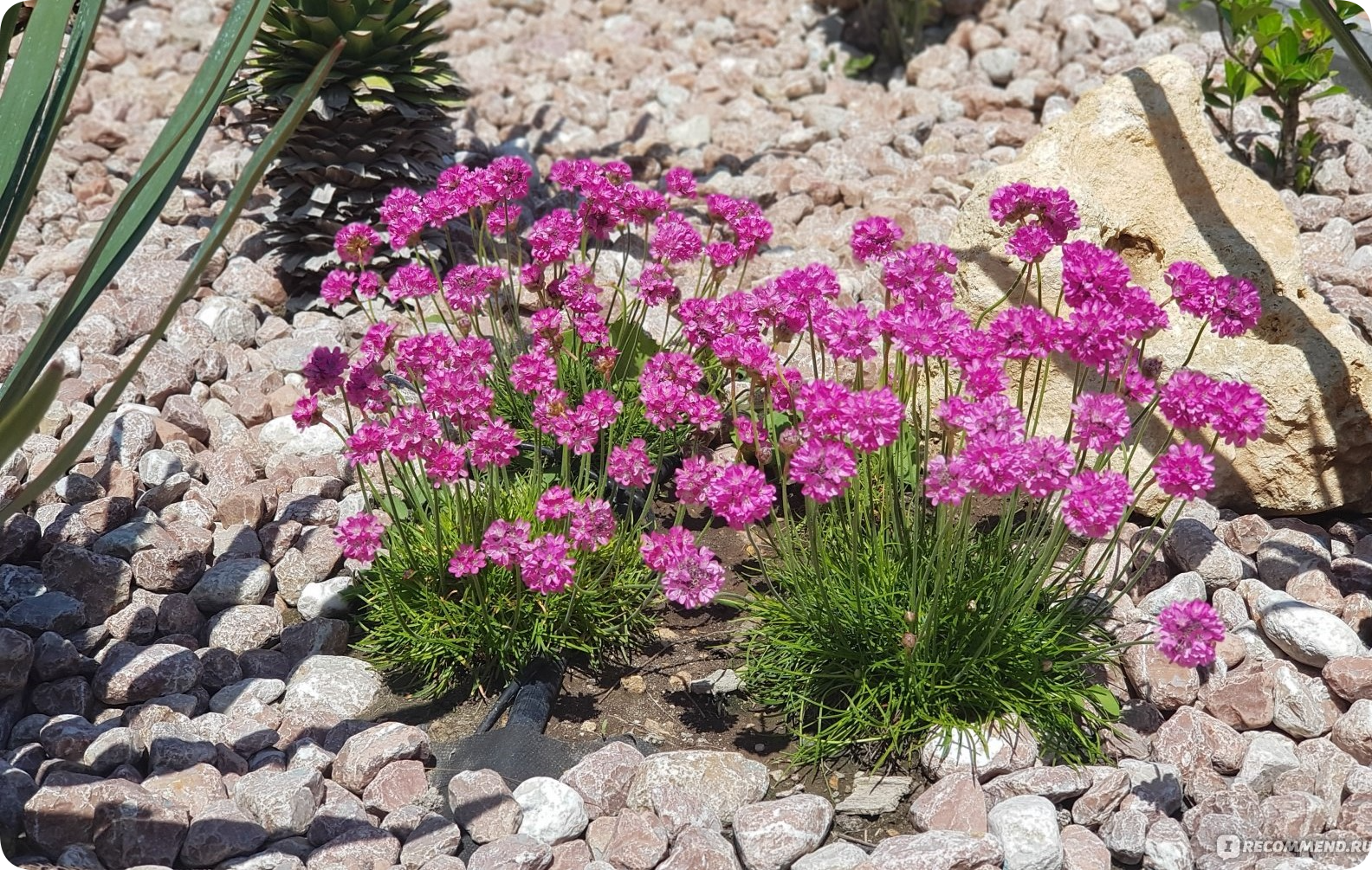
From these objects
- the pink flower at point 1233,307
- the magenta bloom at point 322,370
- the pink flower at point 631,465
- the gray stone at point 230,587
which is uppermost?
the pink flower at point 1233,307

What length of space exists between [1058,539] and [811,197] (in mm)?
3349

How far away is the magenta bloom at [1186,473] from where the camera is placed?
102 inches

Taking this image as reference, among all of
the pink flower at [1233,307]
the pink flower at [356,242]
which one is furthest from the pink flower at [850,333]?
the pink flower at [356,242]

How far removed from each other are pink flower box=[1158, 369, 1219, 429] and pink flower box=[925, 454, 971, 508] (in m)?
0.50

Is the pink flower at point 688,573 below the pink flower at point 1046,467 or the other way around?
below

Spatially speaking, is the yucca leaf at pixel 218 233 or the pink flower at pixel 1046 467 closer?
the yucca leaf at pixel 218 233

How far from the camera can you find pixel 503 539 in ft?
9.80

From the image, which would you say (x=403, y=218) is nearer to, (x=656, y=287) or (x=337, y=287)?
(x=337, y=287)

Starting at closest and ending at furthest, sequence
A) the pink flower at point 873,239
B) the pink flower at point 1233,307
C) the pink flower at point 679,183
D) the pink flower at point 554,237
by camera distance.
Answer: the pink flower at point 1233,307 → the pink flower at point 873,239 → the pink flower at point 554,237 → the pink flower at point 679,183

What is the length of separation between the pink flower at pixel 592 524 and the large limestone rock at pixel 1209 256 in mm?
1738

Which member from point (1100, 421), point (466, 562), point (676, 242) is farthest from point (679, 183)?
point (1100, 421)

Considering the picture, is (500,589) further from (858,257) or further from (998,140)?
(998,140)

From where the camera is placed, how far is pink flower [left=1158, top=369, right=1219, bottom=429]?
262 cm

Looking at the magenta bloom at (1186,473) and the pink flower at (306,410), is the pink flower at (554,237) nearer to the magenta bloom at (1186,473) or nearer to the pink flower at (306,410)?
the pink flower at (306,410)
